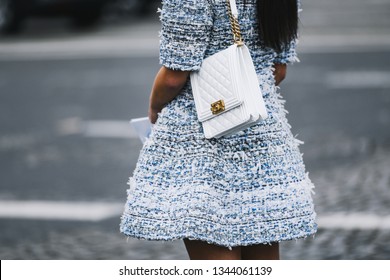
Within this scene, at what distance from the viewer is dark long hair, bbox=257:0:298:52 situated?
2.95 metres

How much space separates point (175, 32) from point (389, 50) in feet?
35.1

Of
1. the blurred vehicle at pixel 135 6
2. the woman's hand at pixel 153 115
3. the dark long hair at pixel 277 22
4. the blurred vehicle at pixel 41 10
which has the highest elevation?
the blurred vehicle at pixel 135 6

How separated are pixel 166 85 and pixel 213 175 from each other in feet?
1.10

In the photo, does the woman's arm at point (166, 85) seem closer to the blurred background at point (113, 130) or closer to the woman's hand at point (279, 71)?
the woman's hand at point (279, 71)

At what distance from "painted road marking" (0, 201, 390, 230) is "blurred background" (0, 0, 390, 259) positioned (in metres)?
0.01

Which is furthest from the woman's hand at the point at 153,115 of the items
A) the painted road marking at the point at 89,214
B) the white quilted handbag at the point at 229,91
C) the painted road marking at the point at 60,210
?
the painted road marking at the point at 60,210

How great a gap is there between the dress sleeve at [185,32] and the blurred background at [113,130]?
2460mm

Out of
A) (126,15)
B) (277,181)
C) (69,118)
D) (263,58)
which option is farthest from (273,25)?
(126,15)

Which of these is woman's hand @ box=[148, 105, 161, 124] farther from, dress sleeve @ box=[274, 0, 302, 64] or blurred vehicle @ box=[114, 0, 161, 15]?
blurred vehicle @ box=[114, 0, 161, 15]

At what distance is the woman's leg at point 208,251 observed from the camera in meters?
2.99

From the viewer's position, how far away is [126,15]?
2062cm
